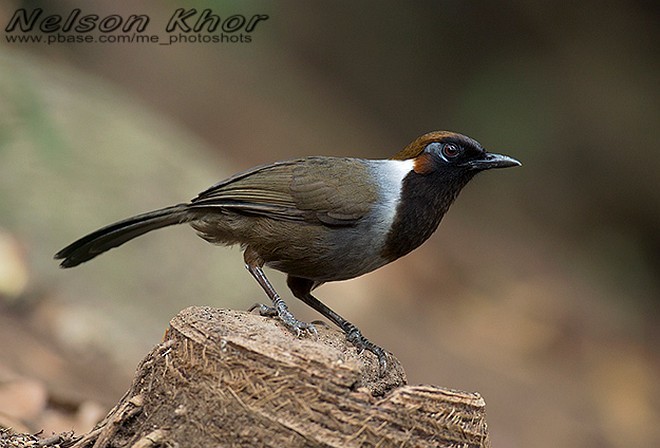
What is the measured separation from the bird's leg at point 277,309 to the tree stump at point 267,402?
0.30 metres

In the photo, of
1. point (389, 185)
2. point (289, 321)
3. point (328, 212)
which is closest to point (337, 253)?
point (328, 212)

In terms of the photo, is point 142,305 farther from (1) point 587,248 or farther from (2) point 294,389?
(1) point 587,248

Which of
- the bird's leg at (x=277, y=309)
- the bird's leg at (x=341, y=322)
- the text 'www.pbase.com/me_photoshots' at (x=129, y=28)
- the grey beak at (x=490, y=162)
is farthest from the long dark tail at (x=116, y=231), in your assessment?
the text 'www.pbase.com/me_photoshots' at (x=129, y=28)

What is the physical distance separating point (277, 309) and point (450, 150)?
50.7 inches

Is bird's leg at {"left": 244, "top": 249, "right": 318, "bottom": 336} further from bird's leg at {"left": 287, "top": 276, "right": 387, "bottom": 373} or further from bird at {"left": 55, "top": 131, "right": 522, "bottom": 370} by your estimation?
bird's leg at {"left": 287, "top": 276, "right": 387, "bottom": 373}

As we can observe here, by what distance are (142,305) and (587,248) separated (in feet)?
23.0

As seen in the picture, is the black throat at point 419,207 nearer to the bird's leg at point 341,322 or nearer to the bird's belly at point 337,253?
the bird's belly at point 337,253

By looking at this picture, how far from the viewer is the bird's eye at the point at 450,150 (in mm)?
4637

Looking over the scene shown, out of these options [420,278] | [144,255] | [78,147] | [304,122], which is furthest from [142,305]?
[304,122]

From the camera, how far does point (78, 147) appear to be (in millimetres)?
8406

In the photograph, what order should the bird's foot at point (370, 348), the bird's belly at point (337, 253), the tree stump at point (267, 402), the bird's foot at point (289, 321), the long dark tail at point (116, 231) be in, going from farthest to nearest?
the long dark tail at point (116, 231) → the bird's belly at point (337, 253) → the bird's foot at point (370, 348) → the bird's foot at point (289, 321) → the tree stump at point (267, 402)

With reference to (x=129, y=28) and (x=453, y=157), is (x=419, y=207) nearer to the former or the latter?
(x=453, y=157)

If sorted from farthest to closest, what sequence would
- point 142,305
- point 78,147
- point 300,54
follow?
point 300,54 → point 78,147 → point 142,305

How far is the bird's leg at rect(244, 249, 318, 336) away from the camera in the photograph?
11.9 ft
